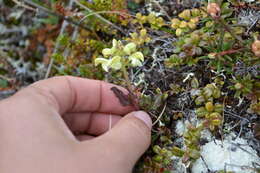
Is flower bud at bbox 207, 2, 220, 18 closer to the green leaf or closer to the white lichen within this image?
the green leaf

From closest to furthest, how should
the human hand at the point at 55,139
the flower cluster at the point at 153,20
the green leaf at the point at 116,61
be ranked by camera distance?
the human hand at the point at 55,139, the green leaf at the point at 116,61, the flower cluster at the point at 153,20

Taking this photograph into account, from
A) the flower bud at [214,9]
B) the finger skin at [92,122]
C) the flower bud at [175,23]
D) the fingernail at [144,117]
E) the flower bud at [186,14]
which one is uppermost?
the flower bud at [214,9]

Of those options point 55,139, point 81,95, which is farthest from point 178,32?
point 55,139

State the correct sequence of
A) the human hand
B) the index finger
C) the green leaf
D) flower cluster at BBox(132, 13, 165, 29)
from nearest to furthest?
the human hand
the green leaf
the index finger
flower cluster at BBox(132, 13, 165, 29)

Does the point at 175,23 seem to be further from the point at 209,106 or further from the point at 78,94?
the point at 78,94

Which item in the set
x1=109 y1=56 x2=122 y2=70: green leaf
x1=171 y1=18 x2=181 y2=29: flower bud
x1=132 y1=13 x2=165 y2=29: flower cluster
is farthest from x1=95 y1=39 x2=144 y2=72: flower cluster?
x1=132 y1=13 x2=165 y2=29: flower cluster

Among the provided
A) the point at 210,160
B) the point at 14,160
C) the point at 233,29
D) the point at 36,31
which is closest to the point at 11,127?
the point at 14,160

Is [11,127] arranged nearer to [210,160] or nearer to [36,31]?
[210,160]

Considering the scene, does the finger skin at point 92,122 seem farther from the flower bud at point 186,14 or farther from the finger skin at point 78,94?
Answer: the flower bud at point 186,14

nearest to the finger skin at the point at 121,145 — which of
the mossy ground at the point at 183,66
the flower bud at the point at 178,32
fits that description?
the mossy ground at the point at 183,66
